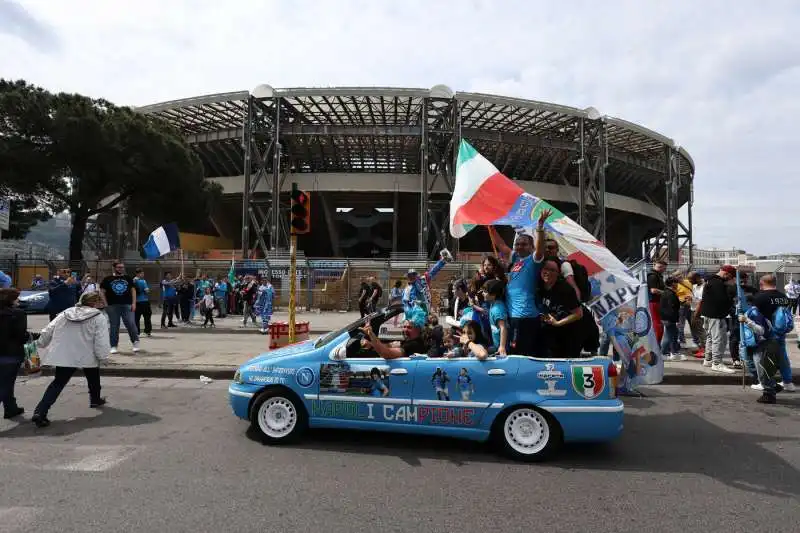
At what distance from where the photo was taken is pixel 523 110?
34.1 m

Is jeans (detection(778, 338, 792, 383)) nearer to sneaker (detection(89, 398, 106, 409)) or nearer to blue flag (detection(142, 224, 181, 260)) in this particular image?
sneaker (detection(89, 398, 106, 409))

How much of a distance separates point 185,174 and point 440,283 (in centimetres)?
1834

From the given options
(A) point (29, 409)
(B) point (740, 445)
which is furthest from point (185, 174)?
(B) point (740, 445)

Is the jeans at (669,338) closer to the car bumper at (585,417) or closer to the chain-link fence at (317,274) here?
the car bumper at (585,417)

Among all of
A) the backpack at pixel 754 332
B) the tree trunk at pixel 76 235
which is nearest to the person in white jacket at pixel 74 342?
the backpack at pixel 754 332

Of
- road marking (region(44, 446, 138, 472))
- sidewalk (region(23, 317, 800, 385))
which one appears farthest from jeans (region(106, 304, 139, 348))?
→ road marking (region(44, 446, 138, 472))

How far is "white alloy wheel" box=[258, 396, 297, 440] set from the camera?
4.62 meters

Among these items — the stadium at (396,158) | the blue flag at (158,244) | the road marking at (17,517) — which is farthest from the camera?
the stadium at (396,158)

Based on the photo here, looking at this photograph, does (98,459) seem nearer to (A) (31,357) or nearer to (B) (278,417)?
(B) (278,417)

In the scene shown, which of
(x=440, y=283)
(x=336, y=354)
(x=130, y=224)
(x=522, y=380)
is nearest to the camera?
(x=522, y=380)

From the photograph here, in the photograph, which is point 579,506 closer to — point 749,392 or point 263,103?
point 749,392

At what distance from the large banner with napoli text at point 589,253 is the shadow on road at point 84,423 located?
426 centimetres

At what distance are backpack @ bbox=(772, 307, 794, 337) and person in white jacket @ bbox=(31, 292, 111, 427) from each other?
8133mm

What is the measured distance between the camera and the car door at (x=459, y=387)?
170 inches
